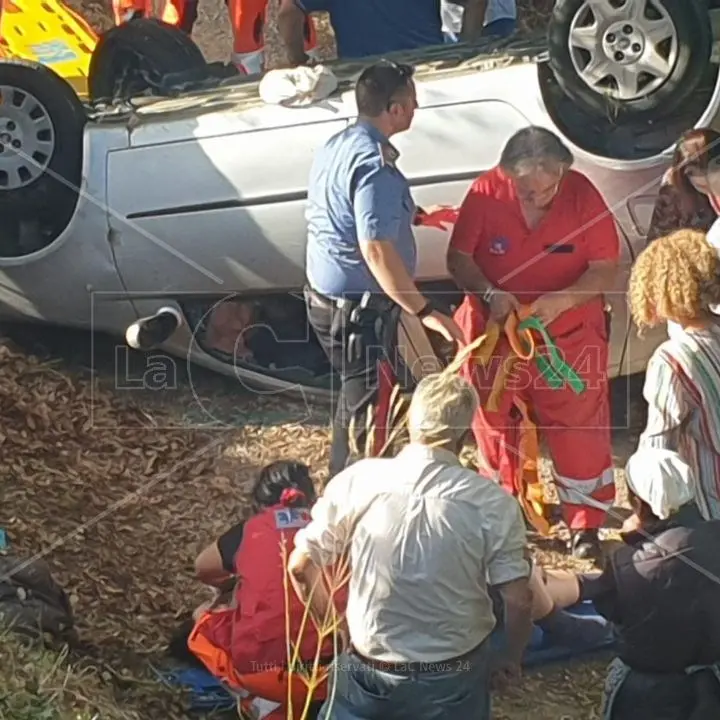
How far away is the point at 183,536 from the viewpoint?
17.2 feet

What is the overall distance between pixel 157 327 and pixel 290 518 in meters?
1.14

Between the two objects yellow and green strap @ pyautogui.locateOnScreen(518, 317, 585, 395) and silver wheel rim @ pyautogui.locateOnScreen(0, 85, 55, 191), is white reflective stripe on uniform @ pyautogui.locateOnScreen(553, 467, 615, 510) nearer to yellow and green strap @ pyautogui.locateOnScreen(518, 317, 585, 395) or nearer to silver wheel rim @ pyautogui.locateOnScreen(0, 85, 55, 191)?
yellow and green strap @ pyautogui.locateOnScreen(518, 317, 585, 395)

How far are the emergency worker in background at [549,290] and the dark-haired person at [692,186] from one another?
175 millimetres

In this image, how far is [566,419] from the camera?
516 cm

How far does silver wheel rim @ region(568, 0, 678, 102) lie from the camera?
4773mm

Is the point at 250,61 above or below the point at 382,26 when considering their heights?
below

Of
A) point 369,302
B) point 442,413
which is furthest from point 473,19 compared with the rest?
point 442,413

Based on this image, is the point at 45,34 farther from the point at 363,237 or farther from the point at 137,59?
the point at 363,237

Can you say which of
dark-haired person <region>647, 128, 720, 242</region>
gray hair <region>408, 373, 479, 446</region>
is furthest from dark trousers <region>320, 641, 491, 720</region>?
dark-haired person <region>647, 128, 720, 242</region>

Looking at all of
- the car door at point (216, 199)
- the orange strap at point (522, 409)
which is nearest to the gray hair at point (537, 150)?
the orange strap at point (522, 409)

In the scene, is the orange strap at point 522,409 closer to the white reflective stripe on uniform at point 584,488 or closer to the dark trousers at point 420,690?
the white reflective stripe on uniform at point 584,488

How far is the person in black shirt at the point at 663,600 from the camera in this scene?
12.7 feet

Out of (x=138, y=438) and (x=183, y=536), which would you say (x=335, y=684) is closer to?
(x=183, y=536)

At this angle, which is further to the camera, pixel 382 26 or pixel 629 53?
pixel 382 26
